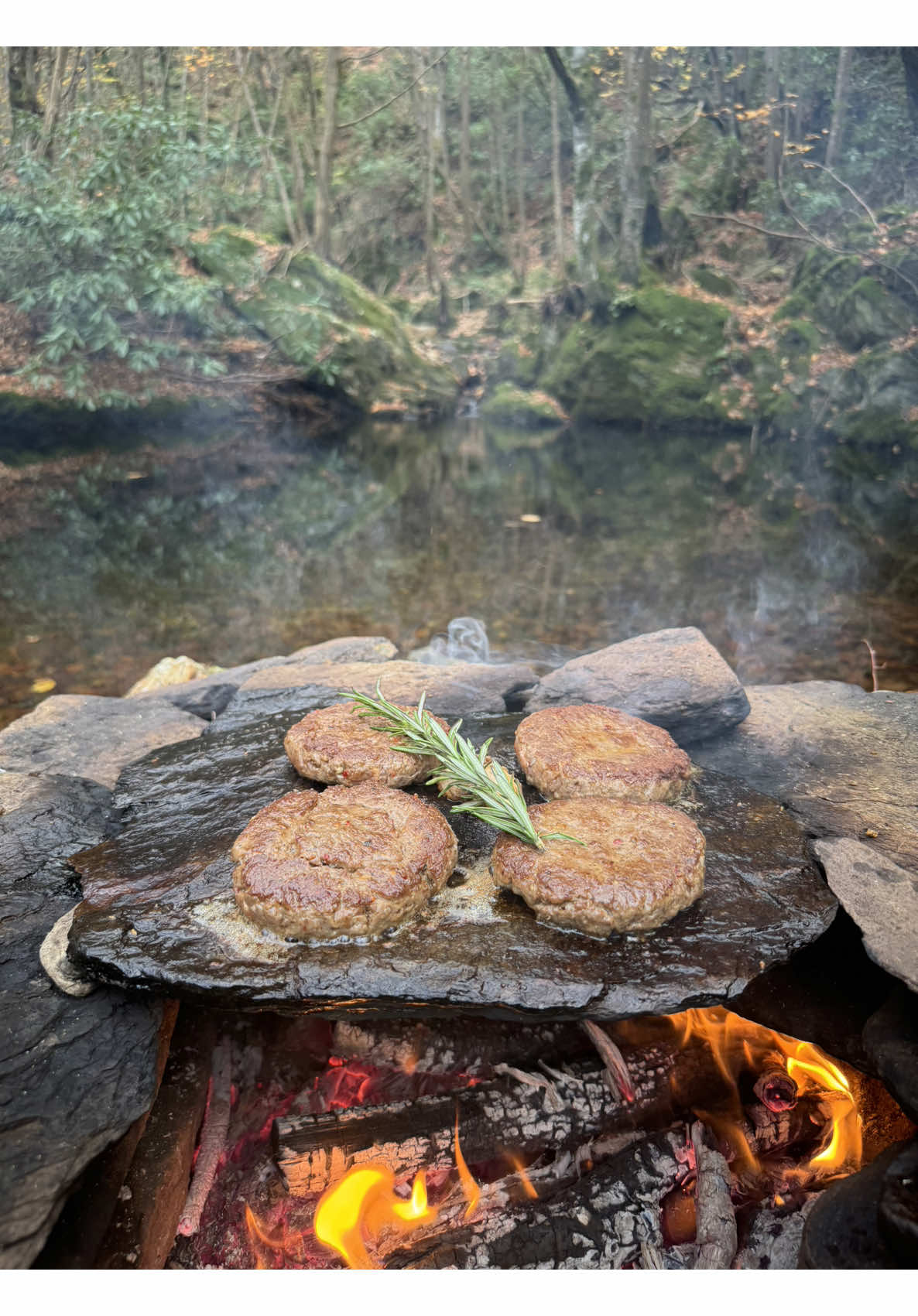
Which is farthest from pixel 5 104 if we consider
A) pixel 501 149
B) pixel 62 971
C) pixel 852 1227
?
pixel 501 149

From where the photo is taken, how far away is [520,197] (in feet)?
61.9

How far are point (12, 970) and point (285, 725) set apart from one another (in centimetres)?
134

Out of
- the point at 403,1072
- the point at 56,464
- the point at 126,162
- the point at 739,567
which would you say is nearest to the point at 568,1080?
the point at 403,1072

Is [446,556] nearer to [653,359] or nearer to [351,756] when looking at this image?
[351,756]

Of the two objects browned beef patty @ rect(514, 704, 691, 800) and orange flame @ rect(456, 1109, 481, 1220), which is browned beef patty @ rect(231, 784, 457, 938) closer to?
browned beef patty @ rect(514, 704, 691, 800)

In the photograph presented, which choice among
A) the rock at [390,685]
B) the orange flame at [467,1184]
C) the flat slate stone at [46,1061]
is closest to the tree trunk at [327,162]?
the rock at [390,685]

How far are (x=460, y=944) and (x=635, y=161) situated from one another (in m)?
15.9

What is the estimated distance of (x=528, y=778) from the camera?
247 centimetres

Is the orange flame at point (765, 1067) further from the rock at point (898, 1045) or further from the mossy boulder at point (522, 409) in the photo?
the mossy boulder at point (522, 409)

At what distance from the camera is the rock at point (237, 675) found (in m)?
3.89

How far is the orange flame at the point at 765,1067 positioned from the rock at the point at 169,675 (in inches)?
133

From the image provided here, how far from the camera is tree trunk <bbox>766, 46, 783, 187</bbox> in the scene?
22.7ft

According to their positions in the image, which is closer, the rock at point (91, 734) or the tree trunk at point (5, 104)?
the rock at point (91, 734)
